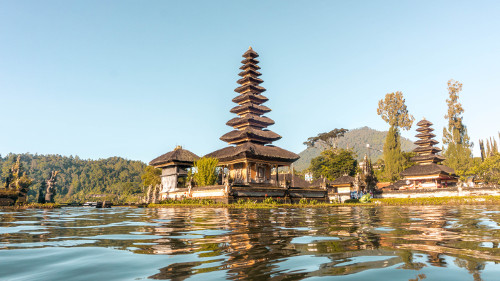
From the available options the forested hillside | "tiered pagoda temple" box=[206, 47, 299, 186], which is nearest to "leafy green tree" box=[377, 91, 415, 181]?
"tiered pagoda temple" box=[206, 47, 299, 186]

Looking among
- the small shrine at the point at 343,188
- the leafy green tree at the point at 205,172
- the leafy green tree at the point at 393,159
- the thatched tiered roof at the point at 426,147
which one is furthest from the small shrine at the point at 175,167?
the thatched tiered roof at the point at 426,147

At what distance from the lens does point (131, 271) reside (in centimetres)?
237

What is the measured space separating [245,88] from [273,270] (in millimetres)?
37632

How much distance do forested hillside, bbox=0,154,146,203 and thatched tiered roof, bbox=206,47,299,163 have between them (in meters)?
49.9

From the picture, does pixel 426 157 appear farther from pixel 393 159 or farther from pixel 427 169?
pixel 393 159

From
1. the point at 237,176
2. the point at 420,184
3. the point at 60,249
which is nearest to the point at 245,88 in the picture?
the point at 237,176

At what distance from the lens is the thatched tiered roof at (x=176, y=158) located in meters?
36.7

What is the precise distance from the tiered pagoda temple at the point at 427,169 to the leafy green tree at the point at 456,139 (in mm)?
7000

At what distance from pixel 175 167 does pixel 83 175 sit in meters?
73.2

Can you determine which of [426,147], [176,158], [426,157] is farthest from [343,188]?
[176,158]

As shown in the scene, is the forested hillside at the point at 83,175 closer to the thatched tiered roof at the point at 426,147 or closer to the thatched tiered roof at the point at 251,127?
the thatched tiered roof at the point at 251,127

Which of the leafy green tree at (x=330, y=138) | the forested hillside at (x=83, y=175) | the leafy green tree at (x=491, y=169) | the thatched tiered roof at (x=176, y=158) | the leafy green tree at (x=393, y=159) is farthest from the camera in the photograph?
the forested hillside at (x=83, y=175)

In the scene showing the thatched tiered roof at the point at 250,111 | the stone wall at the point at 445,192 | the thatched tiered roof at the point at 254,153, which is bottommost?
the stone wall at the point at 445,192

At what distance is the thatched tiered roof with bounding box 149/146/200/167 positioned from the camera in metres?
36.7
